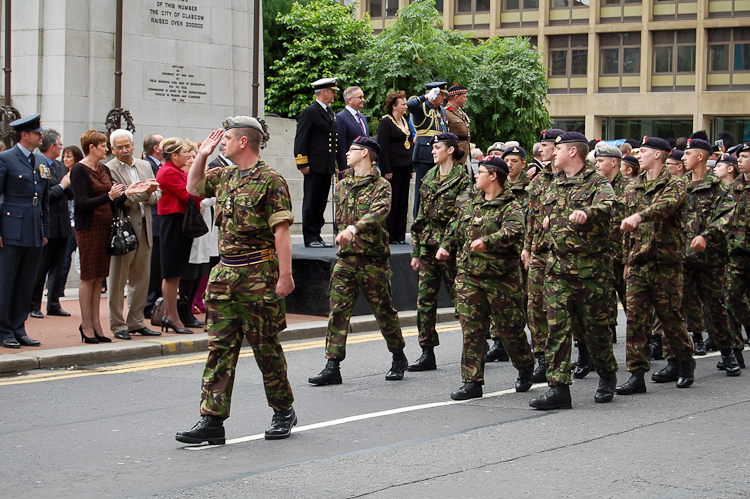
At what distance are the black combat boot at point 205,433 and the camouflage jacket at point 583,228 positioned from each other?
302 centimetres

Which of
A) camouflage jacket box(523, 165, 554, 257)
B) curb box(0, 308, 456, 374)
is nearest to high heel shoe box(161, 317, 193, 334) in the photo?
curb box(0, 308, 456, 374)

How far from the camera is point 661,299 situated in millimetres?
8578

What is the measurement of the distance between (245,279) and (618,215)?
5151 mm

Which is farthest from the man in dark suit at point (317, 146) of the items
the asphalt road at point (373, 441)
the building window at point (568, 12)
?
the building window at point (568, 12)

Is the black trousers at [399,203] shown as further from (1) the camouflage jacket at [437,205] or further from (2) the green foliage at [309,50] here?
(2) the green foliage at [309,50]

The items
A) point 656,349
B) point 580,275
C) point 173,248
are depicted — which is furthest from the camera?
point 173,248

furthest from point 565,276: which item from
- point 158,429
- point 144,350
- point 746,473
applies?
point 144,350

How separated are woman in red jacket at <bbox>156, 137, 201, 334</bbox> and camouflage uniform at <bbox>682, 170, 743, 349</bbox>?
5480 millimetres

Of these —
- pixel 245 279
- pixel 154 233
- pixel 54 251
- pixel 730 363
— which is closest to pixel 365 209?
pixel 245 279

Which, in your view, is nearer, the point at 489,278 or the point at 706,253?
the point at 489,278

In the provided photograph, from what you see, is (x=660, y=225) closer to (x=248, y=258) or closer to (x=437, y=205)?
(x=437, y=205)

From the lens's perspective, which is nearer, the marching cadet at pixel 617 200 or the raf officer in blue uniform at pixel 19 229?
the marching cadet at pixel 617 200

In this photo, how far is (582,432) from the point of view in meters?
6.78

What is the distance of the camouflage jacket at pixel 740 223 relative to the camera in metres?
10.2
